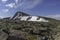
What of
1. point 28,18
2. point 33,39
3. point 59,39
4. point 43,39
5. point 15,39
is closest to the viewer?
point 15,39

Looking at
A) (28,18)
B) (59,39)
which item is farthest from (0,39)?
(28,18)

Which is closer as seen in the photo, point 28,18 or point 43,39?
point 43,39

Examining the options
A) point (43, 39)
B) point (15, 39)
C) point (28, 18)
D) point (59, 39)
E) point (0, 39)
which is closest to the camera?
point (0, 39)

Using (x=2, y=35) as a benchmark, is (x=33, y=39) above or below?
below

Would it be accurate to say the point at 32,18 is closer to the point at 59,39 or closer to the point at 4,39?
the point at 59,39

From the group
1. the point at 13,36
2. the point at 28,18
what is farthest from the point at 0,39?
the point at 28,18

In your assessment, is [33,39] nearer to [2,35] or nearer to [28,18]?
[2,35]

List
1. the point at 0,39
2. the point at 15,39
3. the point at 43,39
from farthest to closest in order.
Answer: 1. the point at 43,39
2. the point at 15,39
3. the point at 0,39

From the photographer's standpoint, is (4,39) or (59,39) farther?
(59,39)

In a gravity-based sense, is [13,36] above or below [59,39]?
above
